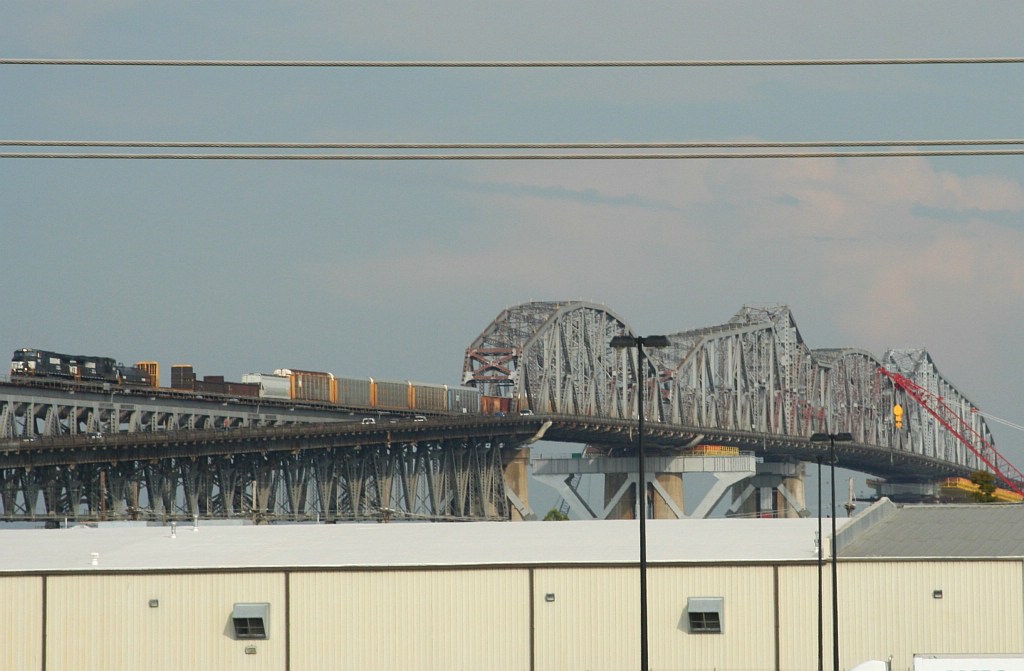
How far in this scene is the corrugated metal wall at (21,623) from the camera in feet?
180

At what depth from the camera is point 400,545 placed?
61.8 m

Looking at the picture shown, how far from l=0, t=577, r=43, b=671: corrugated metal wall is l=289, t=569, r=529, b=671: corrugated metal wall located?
908 centimetres

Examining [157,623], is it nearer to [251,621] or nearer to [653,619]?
[251,621]

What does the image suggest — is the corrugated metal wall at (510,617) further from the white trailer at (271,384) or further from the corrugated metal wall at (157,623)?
the white trailer at (271,384)

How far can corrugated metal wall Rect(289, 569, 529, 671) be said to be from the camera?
54688 mm

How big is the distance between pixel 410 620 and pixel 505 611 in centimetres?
339

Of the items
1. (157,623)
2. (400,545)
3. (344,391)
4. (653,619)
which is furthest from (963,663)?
(344,391)

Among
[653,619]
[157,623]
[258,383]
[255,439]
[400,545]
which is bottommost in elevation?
[157,623]

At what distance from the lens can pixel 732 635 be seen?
54000mm

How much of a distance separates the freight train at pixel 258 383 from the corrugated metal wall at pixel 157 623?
76308 millimetres

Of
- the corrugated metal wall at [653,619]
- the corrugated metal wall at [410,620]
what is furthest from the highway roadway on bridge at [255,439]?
the corrugated metal wall at [410,620]

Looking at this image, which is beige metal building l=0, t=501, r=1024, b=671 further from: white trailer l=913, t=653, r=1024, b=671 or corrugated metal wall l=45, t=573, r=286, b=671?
white trailer l=913, t=653, r=1024, b=671

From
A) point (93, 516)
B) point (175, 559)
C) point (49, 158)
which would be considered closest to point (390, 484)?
point (93, 516)

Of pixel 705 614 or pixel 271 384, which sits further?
pixel 271 384
